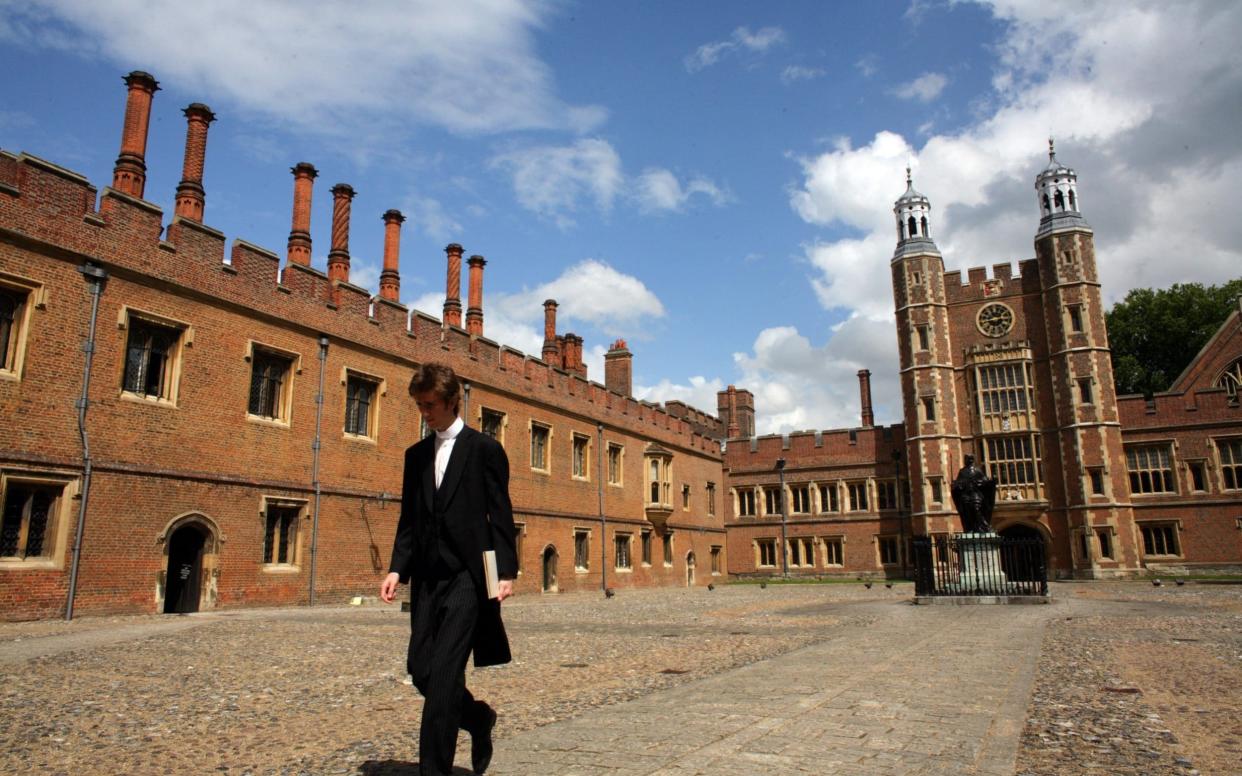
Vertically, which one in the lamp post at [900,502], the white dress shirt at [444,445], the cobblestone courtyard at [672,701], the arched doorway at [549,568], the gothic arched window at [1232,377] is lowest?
the cobblestone courtyard at [672,701]

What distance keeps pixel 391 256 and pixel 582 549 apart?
1145cm

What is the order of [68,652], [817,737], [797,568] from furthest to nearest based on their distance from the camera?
[797,568] → [68,652] → [817,737]

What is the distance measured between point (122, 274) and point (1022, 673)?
48.1 ft

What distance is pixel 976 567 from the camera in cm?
1559

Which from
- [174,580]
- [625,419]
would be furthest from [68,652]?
[625,419]

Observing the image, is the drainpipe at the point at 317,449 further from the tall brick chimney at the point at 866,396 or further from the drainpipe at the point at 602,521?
the tall brick chimney at the point at 866,396

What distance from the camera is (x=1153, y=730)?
445cm

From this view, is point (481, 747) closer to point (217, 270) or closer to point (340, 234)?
point (217, 270)

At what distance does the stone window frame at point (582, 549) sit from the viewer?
26.6 metres

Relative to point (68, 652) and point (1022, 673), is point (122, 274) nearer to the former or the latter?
point (68, 652)

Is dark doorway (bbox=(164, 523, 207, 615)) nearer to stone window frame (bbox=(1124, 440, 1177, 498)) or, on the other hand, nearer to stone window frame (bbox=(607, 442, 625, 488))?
stone window frame (bbox=(607, 442, 625, 488))

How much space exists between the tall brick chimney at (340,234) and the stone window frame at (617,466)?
1291 cm

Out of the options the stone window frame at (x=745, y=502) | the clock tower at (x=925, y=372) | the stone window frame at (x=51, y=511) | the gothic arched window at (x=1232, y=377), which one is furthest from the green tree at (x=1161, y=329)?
the stone window frame at (x=51, y=511)

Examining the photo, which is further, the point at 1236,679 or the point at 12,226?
the point at 12,226
